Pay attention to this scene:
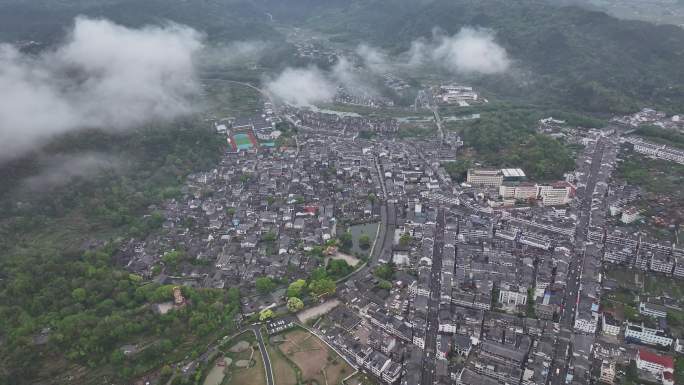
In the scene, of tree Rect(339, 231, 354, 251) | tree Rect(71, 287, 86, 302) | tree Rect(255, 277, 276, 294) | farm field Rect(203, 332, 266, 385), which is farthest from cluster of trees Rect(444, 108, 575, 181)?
tree Rect(71, 287, 86, 302)

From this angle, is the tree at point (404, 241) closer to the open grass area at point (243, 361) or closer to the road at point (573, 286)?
the road at point (573, 286)

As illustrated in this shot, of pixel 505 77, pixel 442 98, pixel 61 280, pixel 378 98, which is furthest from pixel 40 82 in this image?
pixel 505 77

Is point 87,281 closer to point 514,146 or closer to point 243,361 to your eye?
point 243,361

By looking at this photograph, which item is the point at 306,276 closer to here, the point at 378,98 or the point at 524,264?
the point at 524,264

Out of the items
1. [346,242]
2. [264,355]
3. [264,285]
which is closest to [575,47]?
[346,242]

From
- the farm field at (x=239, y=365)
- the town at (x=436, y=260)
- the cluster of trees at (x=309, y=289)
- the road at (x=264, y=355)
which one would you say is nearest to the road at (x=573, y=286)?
the town at (x=436, y=260)
